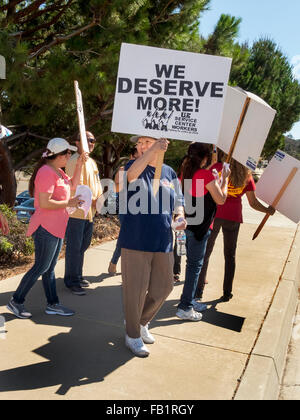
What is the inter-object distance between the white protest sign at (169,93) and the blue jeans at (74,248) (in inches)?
67.5

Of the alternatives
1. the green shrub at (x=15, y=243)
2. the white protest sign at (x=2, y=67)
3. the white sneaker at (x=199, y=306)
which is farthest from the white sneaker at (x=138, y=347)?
the white protest sign at (x=2, y=67)

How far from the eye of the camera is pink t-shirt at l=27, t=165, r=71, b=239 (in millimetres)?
3906

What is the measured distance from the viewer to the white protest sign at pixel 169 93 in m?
3.46

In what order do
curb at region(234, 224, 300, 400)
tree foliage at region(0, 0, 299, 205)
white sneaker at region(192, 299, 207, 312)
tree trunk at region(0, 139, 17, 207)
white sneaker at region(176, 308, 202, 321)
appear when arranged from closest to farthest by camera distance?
curb at region(234, 224, 300, 400) → white sneaker at region(176, 308, 202, 321) → white sneaker at region(192, 299, 207, 312) → tree foliage at region(0, 0, 299, 205) → tree trunk at region(0, 139, 17, 207)

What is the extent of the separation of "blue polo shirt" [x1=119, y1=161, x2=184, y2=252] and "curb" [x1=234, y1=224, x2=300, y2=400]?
115cm

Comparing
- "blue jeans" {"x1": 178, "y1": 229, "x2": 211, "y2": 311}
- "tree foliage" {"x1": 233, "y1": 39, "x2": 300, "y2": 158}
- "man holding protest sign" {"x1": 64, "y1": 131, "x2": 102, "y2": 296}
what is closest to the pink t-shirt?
"man holding protest sign" {"x1": 64, "y1": 131, "x2": 102, "y2": 296}

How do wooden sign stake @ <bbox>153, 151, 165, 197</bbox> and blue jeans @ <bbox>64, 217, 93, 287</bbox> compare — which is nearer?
wooden sign stake @ <bbox>153, 151, 165, 197</bbox>

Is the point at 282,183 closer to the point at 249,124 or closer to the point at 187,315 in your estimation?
the point at 249,124

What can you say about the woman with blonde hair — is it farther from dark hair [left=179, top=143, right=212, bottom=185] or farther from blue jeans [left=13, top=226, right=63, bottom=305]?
blue jeans [left=13, top=226, right=63, bottom=305]

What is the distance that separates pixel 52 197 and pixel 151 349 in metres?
1.56

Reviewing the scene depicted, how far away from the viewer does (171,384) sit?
3158 mm

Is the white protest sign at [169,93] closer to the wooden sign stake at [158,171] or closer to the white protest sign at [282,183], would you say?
the wooden sign stake at [158,171]

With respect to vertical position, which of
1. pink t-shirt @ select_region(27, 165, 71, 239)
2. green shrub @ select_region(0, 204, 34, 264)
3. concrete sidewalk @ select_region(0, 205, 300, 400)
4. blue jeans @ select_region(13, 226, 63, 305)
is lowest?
concrete sidewalk @ select_region(0, 205, 300, 400)
